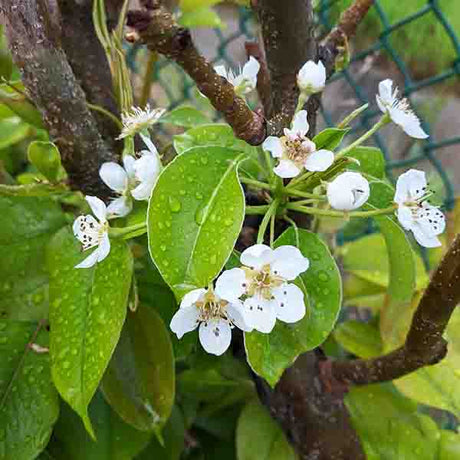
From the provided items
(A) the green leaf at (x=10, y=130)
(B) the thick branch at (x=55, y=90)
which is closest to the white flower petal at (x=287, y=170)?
(B) the thick branch at (x=55, y=90)

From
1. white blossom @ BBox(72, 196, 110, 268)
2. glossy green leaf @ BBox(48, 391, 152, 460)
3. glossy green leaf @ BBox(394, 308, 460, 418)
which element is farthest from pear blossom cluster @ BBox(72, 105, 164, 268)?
glossy green leaf @ BBox(394, 308, 460, 418)

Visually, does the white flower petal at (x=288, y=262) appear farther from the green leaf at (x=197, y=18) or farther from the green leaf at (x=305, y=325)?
the green leaf at (x=197, y=18)

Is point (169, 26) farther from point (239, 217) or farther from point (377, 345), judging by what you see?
point (377, 345)

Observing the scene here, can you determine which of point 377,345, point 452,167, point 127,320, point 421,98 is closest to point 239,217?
point 127,320

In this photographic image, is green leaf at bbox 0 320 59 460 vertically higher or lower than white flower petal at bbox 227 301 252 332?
lower

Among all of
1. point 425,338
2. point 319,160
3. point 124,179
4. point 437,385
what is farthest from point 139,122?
point 437,385

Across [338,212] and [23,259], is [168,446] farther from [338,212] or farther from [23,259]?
[338,212]

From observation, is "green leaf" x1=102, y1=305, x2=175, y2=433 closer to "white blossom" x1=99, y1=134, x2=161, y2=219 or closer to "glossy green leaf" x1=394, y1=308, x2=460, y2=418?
"white blossom" x1=99, y1=134, x2=161, y2=219
